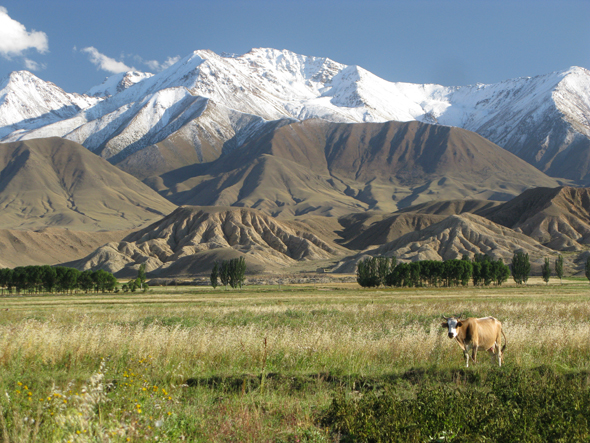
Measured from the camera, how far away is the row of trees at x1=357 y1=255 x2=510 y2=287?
351 ft

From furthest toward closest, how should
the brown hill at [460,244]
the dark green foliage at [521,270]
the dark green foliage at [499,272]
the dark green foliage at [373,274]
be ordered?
the brown hill at [460,244] → the dark green foliage at [521,270] → the dark green foliage at [499,272] → the dark green foliage at [373,274]

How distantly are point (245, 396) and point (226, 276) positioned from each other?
10619cm

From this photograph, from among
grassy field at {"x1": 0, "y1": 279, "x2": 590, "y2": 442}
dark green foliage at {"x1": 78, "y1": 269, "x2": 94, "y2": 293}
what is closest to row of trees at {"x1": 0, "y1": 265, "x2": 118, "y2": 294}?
dark green foliage at {"x1": 78, "y1": 269, "x2": 94, "y2": 293}

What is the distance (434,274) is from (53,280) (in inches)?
3137

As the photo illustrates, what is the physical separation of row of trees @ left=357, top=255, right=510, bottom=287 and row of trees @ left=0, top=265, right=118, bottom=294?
5470cm

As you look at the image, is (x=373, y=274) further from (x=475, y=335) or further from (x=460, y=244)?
(x=475, y=335)

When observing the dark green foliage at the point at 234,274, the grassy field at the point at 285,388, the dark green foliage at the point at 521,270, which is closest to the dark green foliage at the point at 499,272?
the dark green foliage at the point at 521,270

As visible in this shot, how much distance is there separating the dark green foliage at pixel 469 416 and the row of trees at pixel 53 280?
105 meters

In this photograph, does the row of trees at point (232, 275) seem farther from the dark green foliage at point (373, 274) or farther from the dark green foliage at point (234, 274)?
the dark green foliage at point (373, 274)

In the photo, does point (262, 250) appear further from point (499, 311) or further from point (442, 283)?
point (499, 311)

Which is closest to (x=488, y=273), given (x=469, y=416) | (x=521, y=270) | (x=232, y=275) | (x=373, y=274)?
(x=521, y=270)

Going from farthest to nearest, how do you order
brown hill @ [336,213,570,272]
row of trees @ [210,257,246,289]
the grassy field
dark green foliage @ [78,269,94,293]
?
brown hill @ [336,213,570,272] < row of trees @ [210,257,246,289] < dark green foliage @ [78,269,94,293] < the grassy field

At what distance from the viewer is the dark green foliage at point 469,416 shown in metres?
7.43

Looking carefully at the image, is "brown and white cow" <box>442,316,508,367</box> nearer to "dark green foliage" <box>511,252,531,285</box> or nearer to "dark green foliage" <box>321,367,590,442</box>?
"dark green foliage" <box>321,367,590,442</box>
